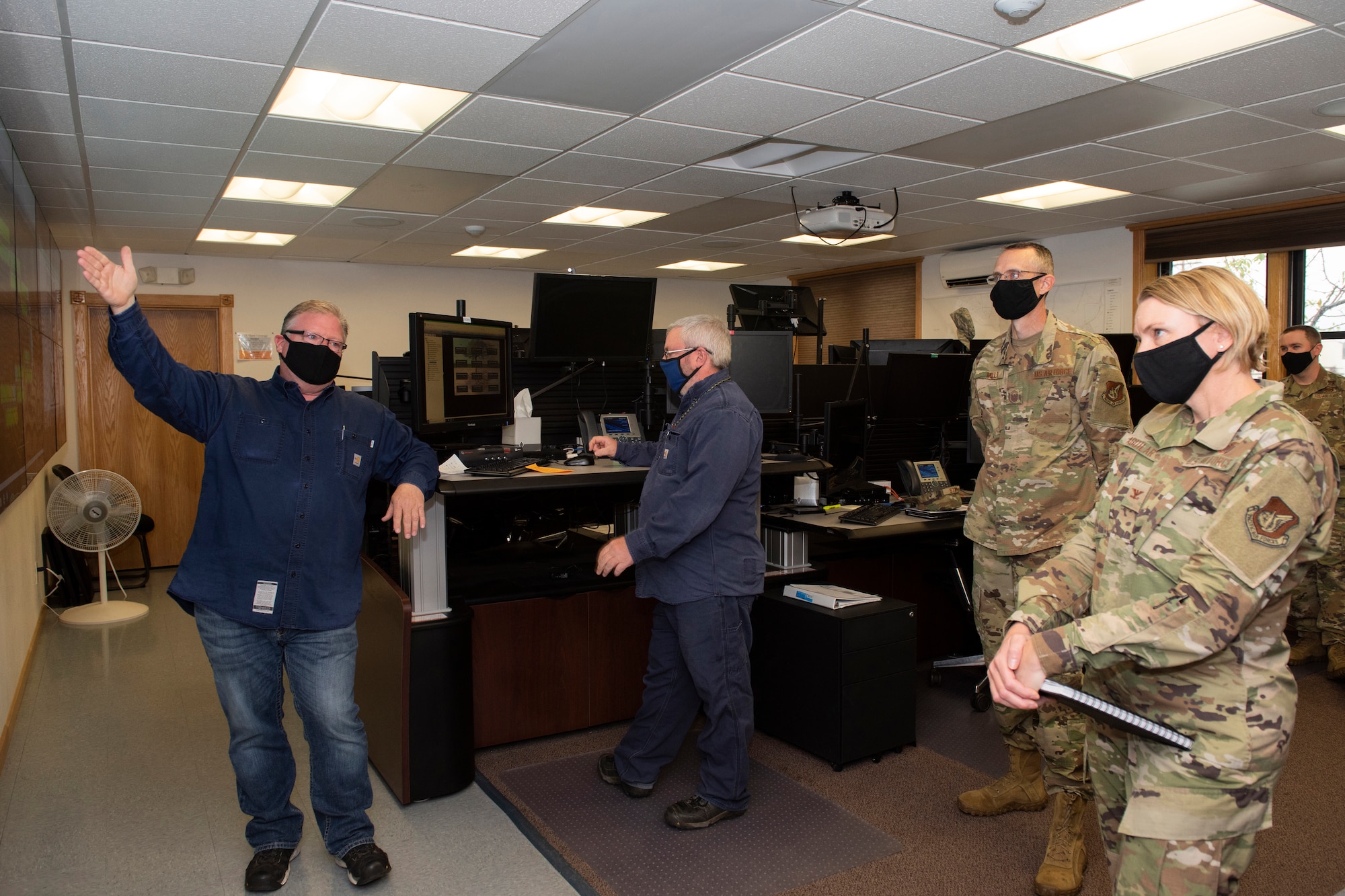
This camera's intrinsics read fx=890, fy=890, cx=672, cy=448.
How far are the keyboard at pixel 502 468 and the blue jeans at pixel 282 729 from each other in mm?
618

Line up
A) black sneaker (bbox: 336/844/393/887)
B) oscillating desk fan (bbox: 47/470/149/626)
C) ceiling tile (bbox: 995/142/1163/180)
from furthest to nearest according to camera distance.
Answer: oscillating desk fan (bbox: 47/470/149/626) < ceiling tile (bbox: 995/142/1163/180) < black sneaker (bbox: 336/844/393/887)

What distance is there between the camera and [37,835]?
2.61 meters

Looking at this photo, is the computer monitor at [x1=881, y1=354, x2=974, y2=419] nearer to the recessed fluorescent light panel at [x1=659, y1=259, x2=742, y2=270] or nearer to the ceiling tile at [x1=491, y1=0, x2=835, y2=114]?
the ceiling tile at [x1=491, y1=0, x2=835, y2=114]

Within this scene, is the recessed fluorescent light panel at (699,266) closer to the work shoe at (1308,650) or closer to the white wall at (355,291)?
the white wall at (355,291)

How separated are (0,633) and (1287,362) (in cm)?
612

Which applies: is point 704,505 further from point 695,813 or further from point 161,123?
point 161,123

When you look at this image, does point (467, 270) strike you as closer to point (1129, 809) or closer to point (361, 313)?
point (361, 313)

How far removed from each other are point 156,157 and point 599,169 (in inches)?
84.1

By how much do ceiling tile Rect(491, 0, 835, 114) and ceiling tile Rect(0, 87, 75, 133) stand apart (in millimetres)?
1695

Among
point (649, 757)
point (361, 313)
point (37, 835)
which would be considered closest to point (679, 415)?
point (649, 757)

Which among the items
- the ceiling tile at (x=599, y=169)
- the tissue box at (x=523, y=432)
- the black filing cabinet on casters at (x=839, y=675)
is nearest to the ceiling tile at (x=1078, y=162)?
the ceiling tile at (x=599, y=169)

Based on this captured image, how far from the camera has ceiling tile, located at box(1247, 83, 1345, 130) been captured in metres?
3.58

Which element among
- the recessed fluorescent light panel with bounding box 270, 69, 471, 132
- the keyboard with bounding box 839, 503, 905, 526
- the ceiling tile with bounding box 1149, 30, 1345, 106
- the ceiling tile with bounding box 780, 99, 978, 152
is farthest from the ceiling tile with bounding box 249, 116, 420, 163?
the ceiling tile with bounding box 1149, 30, 1345, 106

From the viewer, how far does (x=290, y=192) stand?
5.36m
